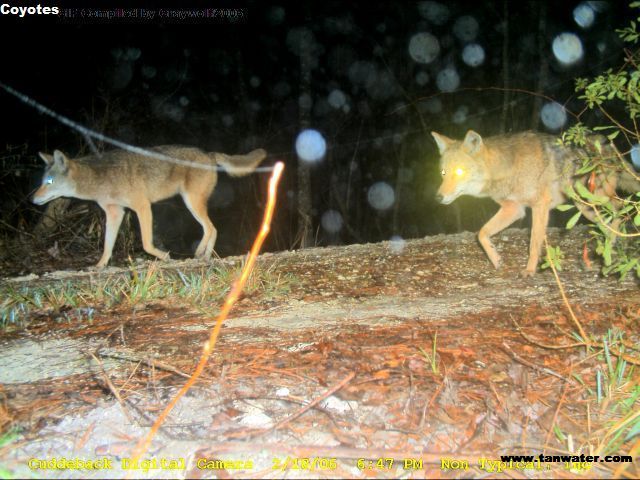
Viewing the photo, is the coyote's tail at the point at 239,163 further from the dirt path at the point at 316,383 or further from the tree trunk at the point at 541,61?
the tree trunk at the point at 541,61

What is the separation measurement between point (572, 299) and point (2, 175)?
10.5 m

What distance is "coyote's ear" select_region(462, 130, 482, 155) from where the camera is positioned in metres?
5.87

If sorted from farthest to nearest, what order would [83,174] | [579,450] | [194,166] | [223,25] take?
[223,25] < [194,166] < [83,174] < [579,450]

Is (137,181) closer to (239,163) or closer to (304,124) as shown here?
(239,163)

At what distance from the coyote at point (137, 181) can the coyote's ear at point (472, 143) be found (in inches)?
161

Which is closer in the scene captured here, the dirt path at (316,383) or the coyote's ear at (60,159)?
the dirt path at (316,383)

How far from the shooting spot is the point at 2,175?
9.48 meters

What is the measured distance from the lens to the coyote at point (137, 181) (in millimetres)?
7812

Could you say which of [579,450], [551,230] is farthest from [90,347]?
[551,230]

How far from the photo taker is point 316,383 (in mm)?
2533

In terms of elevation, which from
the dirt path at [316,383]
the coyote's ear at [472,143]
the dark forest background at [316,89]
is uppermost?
the dark forest background at [316,89]

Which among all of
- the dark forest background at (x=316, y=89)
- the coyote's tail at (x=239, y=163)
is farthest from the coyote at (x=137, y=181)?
the dark forest background at (x=316, y=89)

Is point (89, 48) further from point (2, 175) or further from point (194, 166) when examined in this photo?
point (194, 166)

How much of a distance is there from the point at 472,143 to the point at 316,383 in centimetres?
447
